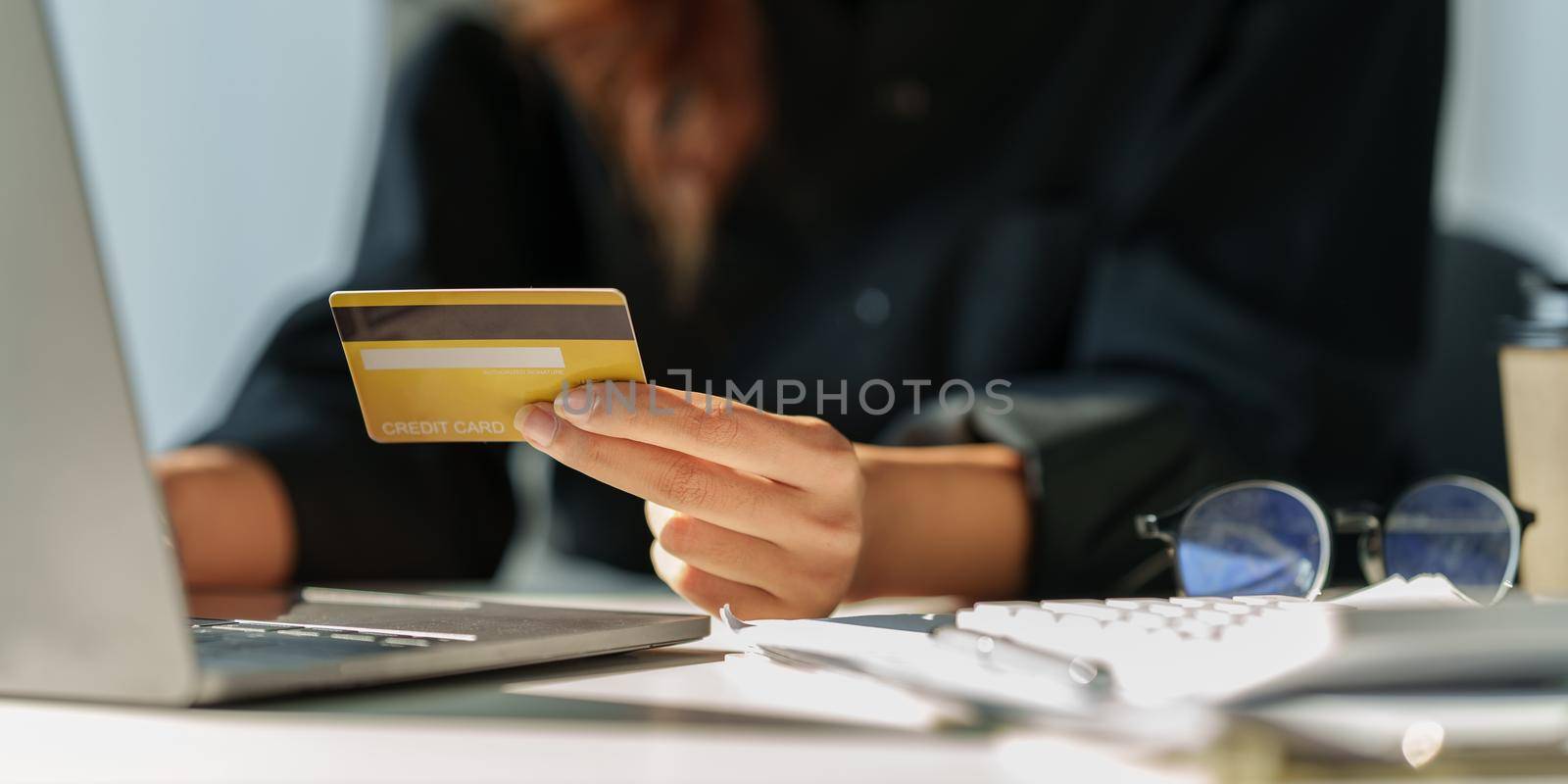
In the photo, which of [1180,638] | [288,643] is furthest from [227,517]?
[1180,638]

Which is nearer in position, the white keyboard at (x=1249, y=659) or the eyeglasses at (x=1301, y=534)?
the white keyboard at (x=1249, y=659)

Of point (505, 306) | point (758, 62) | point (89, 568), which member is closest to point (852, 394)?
point (758, 62)

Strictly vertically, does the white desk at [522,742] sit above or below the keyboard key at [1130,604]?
above

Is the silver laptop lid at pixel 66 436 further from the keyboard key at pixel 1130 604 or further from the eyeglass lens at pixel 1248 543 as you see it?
the eyeglass lens at pixel 1248 543

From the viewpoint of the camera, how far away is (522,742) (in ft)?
1.08

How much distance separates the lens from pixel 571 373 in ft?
1.44

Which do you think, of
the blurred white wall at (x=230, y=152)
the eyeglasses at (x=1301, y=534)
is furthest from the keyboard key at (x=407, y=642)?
the blurred white wall at (x=230, y=152)

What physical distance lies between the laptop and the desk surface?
0.5 inches

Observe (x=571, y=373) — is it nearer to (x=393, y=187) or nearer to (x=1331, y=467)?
(x=1331, y=467)

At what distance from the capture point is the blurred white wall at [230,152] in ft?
5.40

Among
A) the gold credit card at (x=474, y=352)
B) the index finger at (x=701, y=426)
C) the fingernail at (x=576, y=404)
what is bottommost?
the index finger at (x=701, y=426)

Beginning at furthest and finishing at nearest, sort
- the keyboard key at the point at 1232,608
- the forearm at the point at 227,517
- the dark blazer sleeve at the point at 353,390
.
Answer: the dark blazer sleeve at the point at 353,390 → the forearm at the point at 227,517 → the keyboard key at the point at 1232,608

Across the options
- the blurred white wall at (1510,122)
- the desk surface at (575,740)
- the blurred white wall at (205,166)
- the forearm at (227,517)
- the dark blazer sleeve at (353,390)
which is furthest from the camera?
the blurred white wall at (205,166)

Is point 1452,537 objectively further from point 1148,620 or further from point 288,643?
point 288,643
